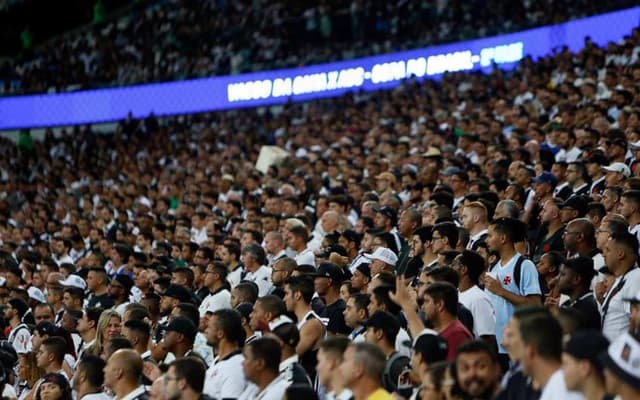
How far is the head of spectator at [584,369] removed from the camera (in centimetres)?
452

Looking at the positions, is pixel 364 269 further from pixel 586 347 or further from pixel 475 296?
pixel 586 347

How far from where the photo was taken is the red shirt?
6098 millimetres

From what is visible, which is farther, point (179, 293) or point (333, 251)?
point (333, 251)

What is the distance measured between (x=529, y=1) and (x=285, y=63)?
575 cm

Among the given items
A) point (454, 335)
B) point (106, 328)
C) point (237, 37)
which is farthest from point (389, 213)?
point (237, 37)

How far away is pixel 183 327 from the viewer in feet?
25.3

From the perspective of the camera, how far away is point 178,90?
26188 millimetres

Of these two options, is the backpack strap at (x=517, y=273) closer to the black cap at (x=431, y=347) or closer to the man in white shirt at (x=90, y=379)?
the black cap at (x=431, y=347)

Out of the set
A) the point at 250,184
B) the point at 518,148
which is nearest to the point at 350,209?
the point at 518,148

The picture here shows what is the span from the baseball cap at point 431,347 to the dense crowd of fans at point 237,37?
1702cm

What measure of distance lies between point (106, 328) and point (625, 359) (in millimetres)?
5222

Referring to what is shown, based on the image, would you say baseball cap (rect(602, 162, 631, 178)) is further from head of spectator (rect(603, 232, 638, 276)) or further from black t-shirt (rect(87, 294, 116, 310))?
black t-shirt (rect(87, 294, 116, 310))

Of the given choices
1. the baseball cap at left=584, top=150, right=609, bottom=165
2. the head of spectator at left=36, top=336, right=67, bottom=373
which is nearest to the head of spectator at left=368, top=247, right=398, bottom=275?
the head of spectator at left=36, top=336, right=67, bottom=373

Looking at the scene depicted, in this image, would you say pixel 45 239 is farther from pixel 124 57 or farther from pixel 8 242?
pixel 124 57
